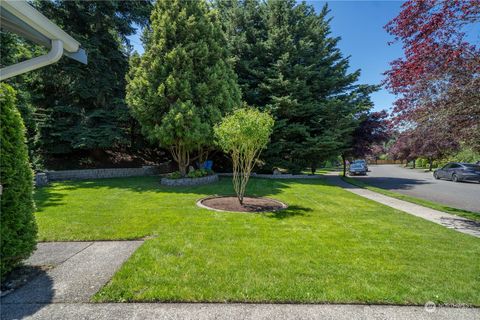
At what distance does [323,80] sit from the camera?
55.2 ft

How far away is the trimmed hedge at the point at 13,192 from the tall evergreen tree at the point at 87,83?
11.0 m

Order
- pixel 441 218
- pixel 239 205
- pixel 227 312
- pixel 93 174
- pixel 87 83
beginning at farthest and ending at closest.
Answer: pixel 87 83 < pixel 93 174 < pixel 239 205 < pixel 441 218 < pixel 227 312

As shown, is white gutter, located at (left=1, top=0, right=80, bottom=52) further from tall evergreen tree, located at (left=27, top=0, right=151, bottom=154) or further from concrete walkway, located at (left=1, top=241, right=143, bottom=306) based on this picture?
tall evergreen tree, located at (left=27, top=0, right=151, bottom=154)

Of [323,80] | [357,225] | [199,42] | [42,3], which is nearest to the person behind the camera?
[357,225]

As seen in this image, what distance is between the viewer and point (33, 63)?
257 centimetres

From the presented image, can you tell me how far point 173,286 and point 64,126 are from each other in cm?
1447

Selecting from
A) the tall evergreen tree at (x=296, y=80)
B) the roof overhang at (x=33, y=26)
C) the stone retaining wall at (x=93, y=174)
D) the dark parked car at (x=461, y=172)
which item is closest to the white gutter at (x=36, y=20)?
the roof overhang at (x=33, y=26)

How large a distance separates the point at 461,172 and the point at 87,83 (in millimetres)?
24460

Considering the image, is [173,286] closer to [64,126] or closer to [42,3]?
[64,126]

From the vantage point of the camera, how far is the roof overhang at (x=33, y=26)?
A: 2.24m

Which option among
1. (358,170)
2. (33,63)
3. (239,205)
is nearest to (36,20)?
(33,63)

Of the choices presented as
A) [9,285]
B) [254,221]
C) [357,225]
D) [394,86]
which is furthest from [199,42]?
[9,285]

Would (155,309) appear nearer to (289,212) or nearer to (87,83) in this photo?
(289,212)

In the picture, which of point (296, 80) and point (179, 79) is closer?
point (179, 79)
